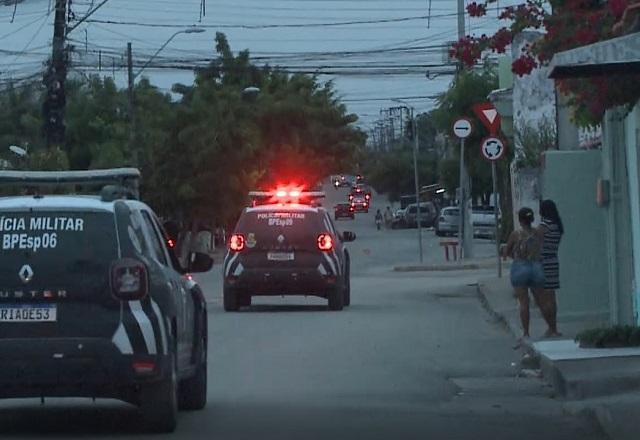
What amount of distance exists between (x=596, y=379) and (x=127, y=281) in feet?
16.5

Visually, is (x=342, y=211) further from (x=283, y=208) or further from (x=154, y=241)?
(x=154, y=241)

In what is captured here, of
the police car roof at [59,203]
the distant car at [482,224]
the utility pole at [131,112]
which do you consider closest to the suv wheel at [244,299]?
the police car roof at [59,203]

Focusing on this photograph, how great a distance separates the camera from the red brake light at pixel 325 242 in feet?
83.7

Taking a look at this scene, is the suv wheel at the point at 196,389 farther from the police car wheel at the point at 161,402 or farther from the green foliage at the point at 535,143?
the green foliage at the point at 535,143

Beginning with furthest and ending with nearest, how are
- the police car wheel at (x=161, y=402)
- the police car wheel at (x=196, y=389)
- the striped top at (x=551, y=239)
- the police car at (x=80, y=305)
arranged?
the striped top at (x=551, y=239) < the police car wheel at (x=196, y=389) < the police car wheel at (x=161, y=402) < the police car at (x=80, y=305)

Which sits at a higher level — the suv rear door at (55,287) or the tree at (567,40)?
the tree at (567,40)

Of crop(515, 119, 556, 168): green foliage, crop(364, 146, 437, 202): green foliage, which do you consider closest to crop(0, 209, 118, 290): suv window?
crop(515, 119, 556, 168): green foliage

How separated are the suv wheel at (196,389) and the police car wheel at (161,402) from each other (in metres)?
1.50

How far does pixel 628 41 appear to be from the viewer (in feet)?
41.0

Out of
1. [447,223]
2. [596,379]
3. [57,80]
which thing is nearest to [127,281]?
[596,379]

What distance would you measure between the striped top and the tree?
263cm

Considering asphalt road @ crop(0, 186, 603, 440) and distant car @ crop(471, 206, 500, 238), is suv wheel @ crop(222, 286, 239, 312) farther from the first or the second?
distant car @ crop(471, 206, 500, 238)

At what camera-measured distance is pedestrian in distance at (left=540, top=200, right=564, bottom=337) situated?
1848cm

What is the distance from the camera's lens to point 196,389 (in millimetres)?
13180
